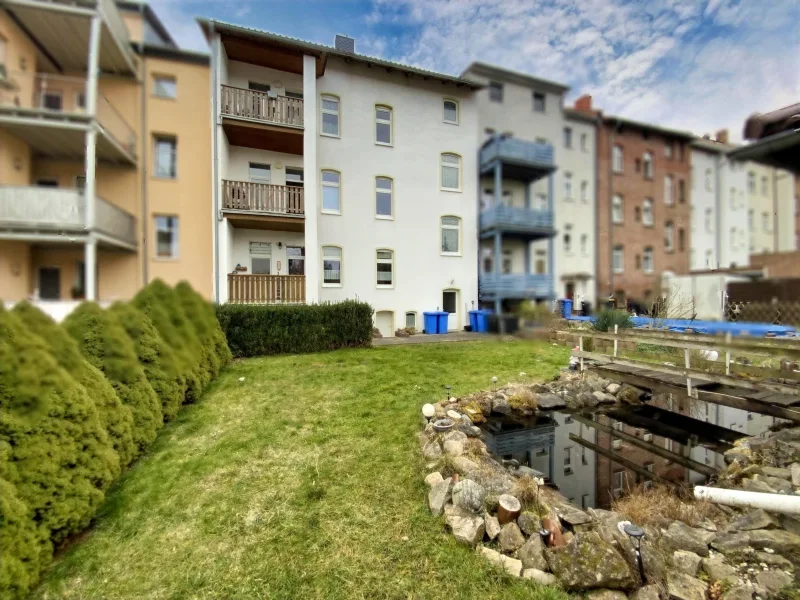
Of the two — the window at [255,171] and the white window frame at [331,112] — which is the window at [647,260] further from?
the white window frame at [331,112]

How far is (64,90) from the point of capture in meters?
0.79

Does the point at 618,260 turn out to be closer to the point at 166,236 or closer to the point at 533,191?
the point at 533,191

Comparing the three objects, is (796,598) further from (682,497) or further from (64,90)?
(64,90)

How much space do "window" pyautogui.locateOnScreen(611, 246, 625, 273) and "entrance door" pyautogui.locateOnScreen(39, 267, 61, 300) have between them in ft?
5.47

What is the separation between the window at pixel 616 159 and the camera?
149 centimetres

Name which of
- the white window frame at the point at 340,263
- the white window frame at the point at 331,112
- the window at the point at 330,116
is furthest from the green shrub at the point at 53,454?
the window at the point at 330,116

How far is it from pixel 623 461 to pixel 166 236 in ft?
16.7

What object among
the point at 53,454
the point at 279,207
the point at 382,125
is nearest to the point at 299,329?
→ the point at 279,207

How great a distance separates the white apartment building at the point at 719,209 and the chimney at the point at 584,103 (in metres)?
0.50

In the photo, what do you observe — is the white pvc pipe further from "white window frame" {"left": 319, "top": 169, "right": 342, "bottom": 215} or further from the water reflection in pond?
"white window frame" {"left": 319, "top": 169, "right": 342, "bottom": 215}

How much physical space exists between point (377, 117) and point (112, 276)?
1156 centimetres

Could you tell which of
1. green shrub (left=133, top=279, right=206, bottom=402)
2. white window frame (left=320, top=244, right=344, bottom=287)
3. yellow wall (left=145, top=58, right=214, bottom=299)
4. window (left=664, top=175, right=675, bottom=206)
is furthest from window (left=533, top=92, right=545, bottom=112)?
white window frame (left=320, top=244, right=344, bottom=287)

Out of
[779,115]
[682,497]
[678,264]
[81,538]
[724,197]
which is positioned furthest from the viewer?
[682,497]

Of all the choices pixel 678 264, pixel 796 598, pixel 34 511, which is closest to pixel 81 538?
pixel 34 511
